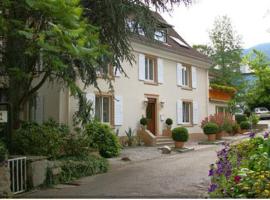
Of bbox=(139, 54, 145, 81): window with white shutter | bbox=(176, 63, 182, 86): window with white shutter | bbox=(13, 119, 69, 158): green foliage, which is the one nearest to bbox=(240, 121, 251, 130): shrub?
bbox=(176, 63, 182, 86): window with white shutter

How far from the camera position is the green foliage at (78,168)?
1110 cm

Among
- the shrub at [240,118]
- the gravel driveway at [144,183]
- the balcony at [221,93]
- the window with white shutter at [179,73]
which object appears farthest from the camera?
the shrub at [240,118]

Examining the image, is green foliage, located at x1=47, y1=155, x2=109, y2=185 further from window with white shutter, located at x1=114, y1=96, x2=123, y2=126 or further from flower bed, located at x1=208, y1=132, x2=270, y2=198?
window with white shutter, located at x1=114, y1=96, x2=123, y2=126

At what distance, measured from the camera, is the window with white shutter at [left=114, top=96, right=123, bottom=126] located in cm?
2056

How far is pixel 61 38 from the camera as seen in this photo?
25.4ft

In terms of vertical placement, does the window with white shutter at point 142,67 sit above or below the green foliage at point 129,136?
above

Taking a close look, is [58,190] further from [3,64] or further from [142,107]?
[142,107]

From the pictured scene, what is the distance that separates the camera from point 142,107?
892 inches

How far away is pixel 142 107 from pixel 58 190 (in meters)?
13.0

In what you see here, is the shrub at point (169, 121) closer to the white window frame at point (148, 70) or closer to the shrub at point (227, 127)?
Result: the white window frame at point (148, 70)

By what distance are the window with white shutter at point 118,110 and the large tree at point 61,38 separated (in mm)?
6595

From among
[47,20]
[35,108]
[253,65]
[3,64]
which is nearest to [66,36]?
[47,20]

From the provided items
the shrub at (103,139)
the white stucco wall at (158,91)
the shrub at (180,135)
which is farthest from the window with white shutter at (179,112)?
the shrub at (103,139)

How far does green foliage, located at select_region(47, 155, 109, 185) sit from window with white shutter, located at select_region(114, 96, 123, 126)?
7139 mm
